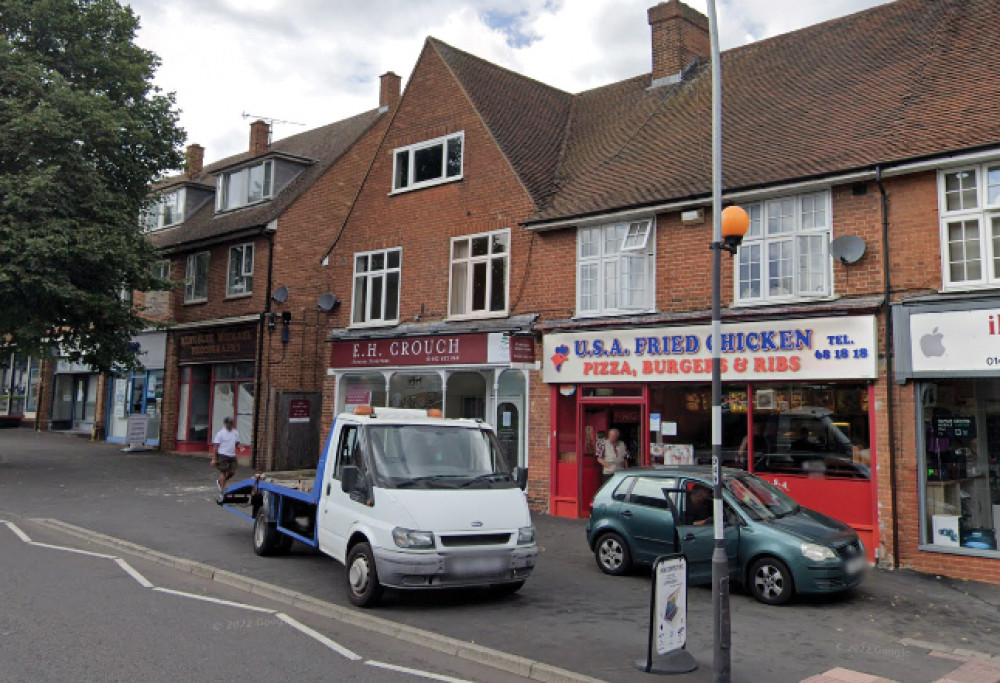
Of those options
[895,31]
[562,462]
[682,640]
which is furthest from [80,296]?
[895,31]

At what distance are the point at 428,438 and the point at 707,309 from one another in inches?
248

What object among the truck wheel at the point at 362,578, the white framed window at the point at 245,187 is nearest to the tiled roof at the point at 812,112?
the truck wheel at the point at 362,578

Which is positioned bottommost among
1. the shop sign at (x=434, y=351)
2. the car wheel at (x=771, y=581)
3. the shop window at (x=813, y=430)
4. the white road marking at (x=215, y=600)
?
the white road marking at (x=215, y=600)

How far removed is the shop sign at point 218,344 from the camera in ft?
77.6

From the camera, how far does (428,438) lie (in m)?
9.12

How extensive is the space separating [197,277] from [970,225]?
22607mm

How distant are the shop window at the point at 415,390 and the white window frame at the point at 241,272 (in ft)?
26.1

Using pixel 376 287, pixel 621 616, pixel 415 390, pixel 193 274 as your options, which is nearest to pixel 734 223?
pixel 621 616

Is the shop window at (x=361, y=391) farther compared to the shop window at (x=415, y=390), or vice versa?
the shop window at (x=361, y=391)

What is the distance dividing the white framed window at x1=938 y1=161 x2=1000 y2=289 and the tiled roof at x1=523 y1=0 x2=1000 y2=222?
53 centimetres

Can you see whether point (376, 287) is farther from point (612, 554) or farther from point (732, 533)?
point (732, 533)

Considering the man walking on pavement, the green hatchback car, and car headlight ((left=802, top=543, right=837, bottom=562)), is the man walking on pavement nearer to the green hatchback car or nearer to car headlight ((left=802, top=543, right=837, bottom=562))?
the green hatchback car

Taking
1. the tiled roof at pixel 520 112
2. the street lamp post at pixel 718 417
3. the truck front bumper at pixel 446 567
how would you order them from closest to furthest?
the street lamp post at pixel 718 417, the truck front bumper at pixel 446 567, the tiled roof at pixel 520 112

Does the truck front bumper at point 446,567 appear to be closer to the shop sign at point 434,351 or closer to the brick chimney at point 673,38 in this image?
the shop sign at point 434,351
